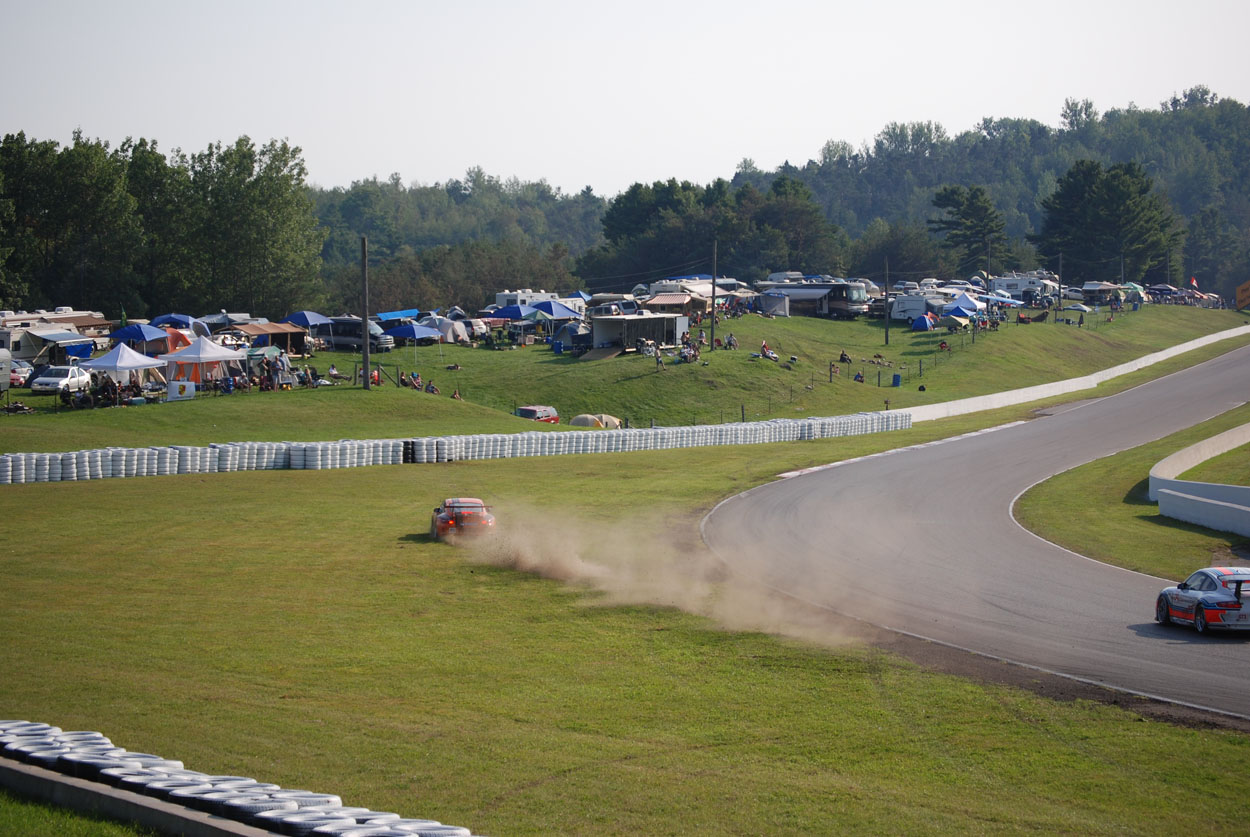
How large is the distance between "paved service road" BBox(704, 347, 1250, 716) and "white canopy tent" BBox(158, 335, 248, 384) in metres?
31.2

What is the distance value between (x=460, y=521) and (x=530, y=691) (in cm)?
1280

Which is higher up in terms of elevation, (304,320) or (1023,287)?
(1023,287)

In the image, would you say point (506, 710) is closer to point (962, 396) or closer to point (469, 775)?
point (469, 775)

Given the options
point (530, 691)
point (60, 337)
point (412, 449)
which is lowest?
point (530, 691)

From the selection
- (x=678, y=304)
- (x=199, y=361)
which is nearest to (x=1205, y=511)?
(x=199, y=361)

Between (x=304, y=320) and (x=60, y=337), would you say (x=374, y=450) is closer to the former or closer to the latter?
(x=60, y=337)

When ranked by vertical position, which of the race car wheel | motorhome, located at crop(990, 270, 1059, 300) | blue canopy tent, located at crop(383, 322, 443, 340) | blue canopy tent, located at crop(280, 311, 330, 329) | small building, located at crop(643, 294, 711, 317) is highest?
motorhome, located at crop(990, 270, 1059, 300)

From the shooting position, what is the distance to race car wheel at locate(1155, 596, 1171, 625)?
2042 cm

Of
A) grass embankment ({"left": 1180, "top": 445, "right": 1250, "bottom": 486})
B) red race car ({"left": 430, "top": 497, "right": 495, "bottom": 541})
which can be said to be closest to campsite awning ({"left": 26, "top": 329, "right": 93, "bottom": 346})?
red race car ({"left": 430, "top": 497, "right": 495, "bottom": 541})

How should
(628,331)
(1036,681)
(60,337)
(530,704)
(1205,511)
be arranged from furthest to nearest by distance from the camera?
(628,331) < (60,337) < (1205,511) < (1036,681) < (530,704)

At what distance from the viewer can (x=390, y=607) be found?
72.3 ft

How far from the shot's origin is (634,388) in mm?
68250

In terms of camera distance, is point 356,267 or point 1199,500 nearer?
point 1199,500

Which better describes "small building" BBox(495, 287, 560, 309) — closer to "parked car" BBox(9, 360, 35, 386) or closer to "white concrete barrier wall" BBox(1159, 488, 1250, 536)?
"parked car" BBox(9, 360, 35, 386)
